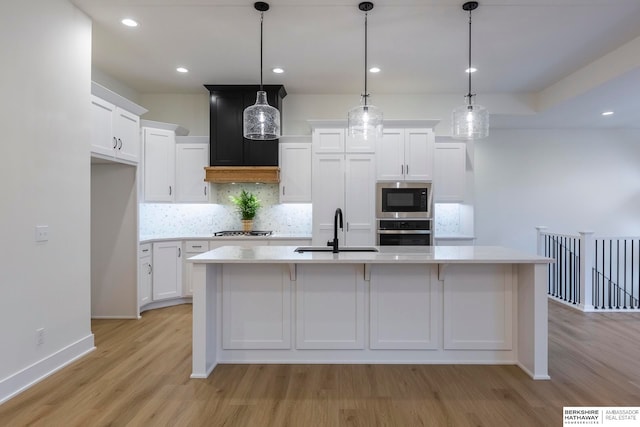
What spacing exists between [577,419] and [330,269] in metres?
1.86

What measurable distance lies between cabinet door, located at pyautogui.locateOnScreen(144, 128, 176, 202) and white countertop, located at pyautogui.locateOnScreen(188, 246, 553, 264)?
7.43ft

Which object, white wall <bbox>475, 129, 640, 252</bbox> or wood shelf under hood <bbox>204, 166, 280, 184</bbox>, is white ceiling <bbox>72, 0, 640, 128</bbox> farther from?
wood shelf under hood <bbox>204, 166, 280, 184</bbox>

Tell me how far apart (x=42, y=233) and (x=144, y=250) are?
5.67ft

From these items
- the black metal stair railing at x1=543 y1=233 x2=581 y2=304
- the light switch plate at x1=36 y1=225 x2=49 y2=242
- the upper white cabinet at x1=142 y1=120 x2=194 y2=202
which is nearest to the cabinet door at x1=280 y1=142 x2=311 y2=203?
the upper white cabinet at x1=142 y1=120 x2=194 y2=202

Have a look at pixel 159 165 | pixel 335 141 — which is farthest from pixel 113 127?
pixel 335 141

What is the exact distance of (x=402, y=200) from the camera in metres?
4.79

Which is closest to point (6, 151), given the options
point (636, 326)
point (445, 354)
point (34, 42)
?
point (34, 42)

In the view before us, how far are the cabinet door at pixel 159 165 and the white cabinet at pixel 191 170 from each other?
0.09 m

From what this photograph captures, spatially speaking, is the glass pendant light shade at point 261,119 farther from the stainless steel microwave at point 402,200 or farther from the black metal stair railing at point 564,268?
the black metal stair railing at point 564,268

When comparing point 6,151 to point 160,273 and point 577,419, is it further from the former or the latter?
point 577,419

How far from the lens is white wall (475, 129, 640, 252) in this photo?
20.1 feet

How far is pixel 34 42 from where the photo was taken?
2.61 metres

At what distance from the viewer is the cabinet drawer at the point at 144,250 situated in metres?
4.28

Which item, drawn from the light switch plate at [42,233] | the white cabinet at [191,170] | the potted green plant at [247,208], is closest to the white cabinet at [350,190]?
the potted green plant at [247,208]
